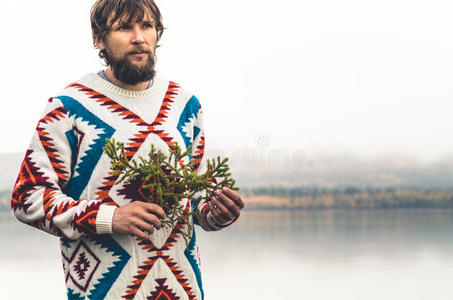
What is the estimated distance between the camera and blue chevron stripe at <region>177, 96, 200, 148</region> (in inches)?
118

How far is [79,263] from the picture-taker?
9.07ft

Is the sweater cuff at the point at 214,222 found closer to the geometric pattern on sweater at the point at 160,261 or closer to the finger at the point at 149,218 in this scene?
the geometric pattern on sweater at the point at 160,261

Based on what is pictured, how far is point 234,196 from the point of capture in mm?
2756

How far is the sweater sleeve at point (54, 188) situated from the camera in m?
2.60

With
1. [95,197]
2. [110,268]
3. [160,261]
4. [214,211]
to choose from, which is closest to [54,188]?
[95,197]

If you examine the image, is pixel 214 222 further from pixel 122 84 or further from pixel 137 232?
pixel 122 84

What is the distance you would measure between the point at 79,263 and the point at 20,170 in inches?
17.9

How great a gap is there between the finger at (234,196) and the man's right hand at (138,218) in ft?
0.98

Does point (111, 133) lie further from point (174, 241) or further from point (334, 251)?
point (334, 251)

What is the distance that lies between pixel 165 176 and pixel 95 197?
324 mm

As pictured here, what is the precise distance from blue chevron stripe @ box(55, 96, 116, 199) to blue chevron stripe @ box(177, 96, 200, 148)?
341 mm

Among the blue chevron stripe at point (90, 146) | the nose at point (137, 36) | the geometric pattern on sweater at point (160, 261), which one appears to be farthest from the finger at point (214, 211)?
the nose at point (137, 36)

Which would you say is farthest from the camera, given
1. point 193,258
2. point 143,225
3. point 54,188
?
point 193,258

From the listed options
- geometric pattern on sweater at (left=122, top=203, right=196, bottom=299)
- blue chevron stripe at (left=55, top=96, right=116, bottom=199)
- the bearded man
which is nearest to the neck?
the bearded man
